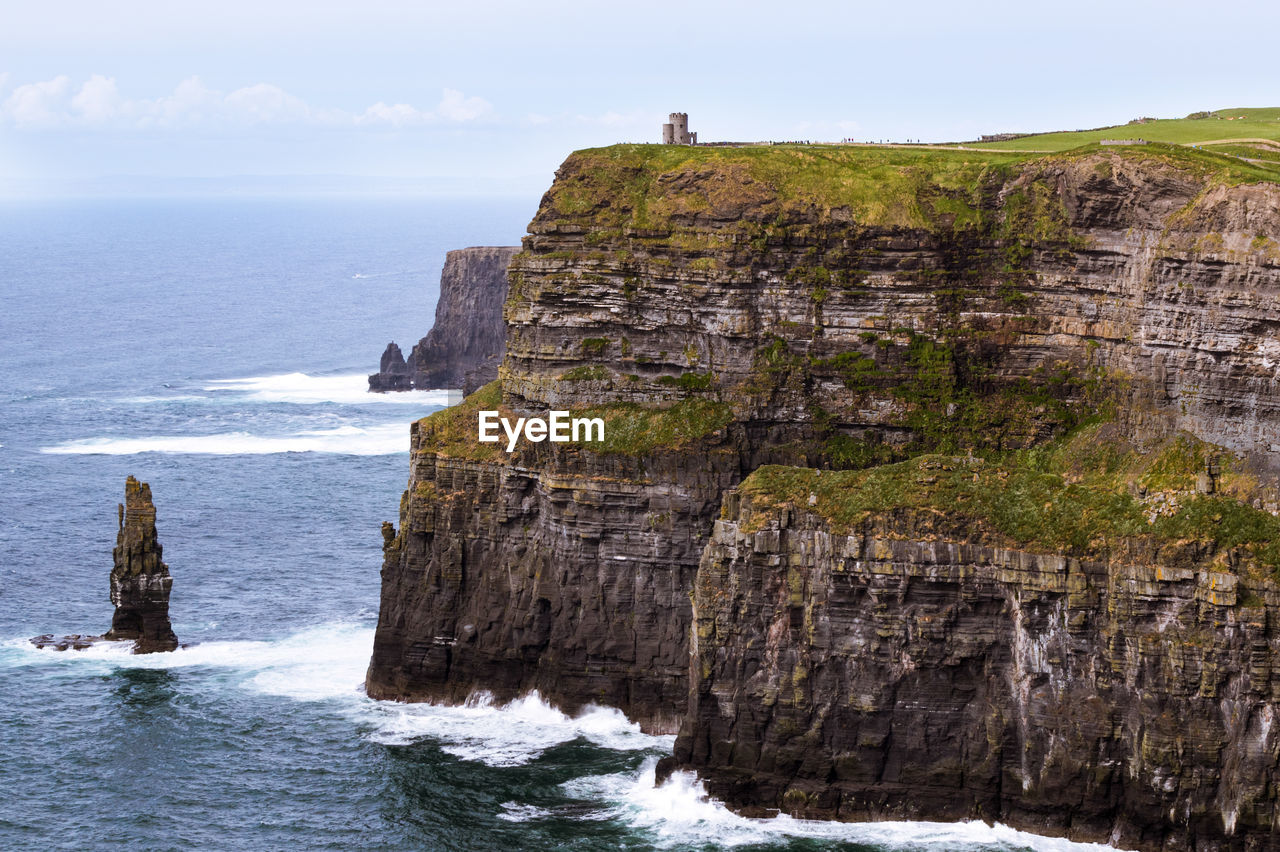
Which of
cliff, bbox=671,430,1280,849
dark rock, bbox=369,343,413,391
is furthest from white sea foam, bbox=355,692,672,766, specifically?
dark rock, bbox=369,343,413,391

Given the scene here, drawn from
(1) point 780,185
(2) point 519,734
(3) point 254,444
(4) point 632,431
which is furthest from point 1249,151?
(3) point 254,444

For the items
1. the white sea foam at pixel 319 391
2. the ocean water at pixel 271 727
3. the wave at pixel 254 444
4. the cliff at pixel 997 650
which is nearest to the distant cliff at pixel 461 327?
the white sea foam at pixel 319 391

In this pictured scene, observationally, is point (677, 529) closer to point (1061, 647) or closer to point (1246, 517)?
point (1061, 647)

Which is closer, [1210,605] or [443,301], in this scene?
[1210,605]

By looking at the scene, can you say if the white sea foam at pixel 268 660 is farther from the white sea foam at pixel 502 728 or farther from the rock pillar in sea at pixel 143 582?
the white sea foam at pixel 502 728

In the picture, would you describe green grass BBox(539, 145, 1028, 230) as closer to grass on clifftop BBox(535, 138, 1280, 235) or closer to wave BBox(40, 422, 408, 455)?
grass on clifftop BBox(535, 138, 1280, 235)

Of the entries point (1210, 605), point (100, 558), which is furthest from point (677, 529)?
point (100, 558)

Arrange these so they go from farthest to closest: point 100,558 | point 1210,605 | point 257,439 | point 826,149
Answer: point 257,439 < point 100,558 < point 826,149 < point 1210,605
